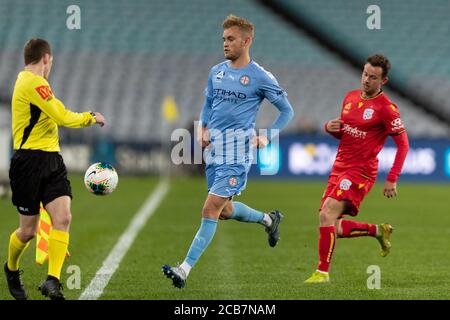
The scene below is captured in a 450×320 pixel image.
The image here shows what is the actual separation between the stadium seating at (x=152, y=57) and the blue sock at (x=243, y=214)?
64.9 feet

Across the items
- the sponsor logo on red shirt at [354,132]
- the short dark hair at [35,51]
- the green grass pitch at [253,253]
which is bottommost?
the green grass pitch at [253,253]

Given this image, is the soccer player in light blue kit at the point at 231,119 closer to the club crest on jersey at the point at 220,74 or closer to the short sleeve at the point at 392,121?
the club crest on jersey at the point at 220,74

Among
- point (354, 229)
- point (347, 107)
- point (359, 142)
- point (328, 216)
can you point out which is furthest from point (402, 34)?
point (328, 216)

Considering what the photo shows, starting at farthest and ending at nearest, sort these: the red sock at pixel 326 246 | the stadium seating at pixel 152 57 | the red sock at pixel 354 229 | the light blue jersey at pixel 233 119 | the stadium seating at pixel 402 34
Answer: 1. the stadium seating at pixel 152 57
2. the stadium seating at pixel 402 34
3. the red sock at pixel 354 229
4. the red sock at pixel 326 246
5. the light blue jersey at pixel 233 119

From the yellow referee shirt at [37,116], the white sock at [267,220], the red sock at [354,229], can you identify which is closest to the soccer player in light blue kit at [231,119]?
the white sock at [267,220]

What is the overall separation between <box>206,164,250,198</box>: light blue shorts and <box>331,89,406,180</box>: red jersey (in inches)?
41.4

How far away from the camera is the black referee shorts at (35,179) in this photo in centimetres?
690

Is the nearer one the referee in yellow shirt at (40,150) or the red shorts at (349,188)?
the referee in yellow shirt at (40,150)

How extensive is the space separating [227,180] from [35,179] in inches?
62.5

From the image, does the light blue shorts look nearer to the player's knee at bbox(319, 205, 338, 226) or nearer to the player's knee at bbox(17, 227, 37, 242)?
the player's knee at bbox(319, 205, 338, 226)

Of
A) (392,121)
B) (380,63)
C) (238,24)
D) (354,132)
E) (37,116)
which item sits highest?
(238,24)

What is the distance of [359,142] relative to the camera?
832 cm

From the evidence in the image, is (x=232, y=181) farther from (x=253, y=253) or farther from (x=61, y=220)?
(x=253, y=253)

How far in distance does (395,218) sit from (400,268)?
614cm
